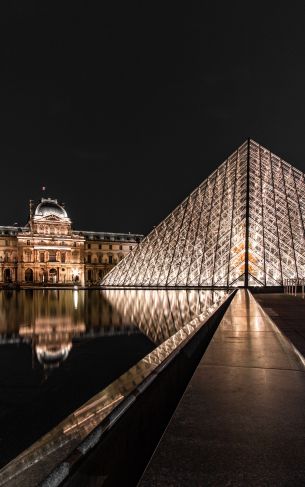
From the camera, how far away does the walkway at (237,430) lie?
65.6 inches

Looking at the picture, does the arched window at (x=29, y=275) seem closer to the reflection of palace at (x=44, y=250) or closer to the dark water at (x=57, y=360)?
the reflection of palace at (x=44, y=250)

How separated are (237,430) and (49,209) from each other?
291 ft

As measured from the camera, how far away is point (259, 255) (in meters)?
30.9

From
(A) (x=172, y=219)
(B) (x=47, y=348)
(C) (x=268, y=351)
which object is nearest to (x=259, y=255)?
(A) (x=172, y=219)

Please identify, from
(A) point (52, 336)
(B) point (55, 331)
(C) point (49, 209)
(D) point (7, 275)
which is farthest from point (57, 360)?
(C) point (49, 209)

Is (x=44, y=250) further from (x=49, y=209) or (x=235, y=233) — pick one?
(x=235, y=233)

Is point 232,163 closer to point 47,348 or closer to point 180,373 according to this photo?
point 47,348

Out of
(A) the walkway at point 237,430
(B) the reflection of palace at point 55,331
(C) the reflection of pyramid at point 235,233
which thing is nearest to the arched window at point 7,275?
(C) the reflection of pyramid at point 235,233

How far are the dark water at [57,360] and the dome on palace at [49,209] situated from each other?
73852mm

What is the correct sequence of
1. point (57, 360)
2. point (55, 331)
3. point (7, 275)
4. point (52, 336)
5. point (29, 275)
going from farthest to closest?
1. point (7, 275)
2. point (29, 275)
3. point (55, 331)
4. point (52, 336)
5. point (57, 360)

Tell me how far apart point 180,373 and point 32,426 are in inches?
72.4

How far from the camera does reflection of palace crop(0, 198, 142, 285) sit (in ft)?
268

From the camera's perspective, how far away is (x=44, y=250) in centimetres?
8275

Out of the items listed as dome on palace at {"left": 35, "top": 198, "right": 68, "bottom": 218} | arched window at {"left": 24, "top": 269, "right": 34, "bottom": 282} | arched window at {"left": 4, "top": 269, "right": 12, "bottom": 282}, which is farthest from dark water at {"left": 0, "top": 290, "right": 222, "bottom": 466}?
dome on palace at {"left": 35, "top": 198, "right": 68, "bottom": 218}
